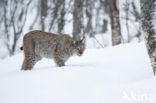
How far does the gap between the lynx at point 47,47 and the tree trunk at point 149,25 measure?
104 inches

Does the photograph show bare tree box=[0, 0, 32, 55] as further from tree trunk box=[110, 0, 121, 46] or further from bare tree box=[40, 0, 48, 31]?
tree trunk box=[110, 0, 121, 46]

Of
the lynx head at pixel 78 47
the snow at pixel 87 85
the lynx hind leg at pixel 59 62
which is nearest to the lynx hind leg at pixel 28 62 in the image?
the lynx hind leg at pixel 59 62

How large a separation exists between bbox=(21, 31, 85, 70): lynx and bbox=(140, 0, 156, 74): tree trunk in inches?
104

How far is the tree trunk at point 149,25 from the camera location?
4.82m

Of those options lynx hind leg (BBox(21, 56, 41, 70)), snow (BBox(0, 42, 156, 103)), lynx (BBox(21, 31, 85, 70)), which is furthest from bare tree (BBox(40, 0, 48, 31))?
snow (BBox(0, 42, 156, 103))

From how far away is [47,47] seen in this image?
25.1ft

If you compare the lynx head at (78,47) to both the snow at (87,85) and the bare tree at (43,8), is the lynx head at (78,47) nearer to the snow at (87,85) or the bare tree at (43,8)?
the snow at (87,85)

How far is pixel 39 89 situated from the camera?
494cm

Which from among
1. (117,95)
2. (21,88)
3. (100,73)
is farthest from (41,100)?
(100,73)

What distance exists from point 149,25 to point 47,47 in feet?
11.4

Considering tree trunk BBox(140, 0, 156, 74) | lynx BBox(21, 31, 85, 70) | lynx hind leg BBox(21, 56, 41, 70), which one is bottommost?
lynx hind leg BBox(21, 56, 41, 70)

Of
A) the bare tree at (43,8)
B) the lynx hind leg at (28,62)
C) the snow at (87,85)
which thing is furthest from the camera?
the bare tree at (43,8)

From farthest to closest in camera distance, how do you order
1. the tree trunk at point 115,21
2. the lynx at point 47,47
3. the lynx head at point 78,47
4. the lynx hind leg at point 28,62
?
the tree trunk at point 115,21 < the lynx hind leg at point 28,62 < the lynx at point 47,47 < the lynx head at point 78,47

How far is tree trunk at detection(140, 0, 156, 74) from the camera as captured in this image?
482 cm
